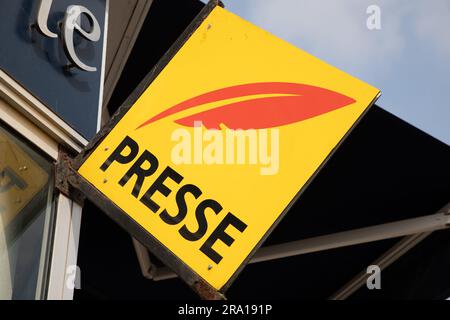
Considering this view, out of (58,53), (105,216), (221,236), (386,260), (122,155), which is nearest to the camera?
(221,236)

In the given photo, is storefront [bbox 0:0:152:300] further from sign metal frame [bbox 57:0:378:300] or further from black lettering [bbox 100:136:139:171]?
black lettering [bbox 100:136:139:171]

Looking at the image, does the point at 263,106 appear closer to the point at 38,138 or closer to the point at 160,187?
the point at 160,187

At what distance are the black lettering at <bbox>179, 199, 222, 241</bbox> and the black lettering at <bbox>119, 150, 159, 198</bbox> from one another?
26 cm

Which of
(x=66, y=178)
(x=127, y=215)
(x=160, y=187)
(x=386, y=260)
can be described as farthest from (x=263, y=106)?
(x=386, y=260)

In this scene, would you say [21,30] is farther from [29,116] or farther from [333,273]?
[333,273]

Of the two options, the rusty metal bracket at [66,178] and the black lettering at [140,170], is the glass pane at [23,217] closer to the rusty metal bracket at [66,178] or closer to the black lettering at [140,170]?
the rusty metal bracket at [66,178]

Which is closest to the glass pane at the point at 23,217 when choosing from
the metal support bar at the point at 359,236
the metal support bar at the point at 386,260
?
the metal support bar at the point at 359,236

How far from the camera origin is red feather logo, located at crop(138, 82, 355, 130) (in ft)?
11.8

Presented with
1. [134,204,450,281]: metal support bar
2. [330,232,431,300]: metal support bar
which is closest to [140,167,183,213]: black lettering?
[134,204,450,281]: metal support bar

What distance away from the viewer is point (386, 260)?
7.51 metres

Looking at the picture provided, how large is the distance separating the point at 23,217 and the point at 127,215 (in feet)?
1.61

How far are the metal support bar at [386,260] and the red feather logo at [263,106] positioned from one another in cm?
377

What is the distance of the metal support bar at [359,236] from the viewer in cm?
662

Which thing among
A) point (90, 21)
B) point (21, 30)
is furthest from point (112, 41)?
point (21, 30)
